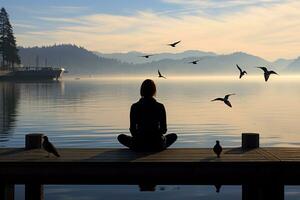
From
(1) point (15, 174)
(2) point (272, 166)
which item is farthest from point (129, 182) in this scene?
(2) point (272, 166)

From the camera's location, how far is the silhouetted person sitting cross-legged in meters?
11.1

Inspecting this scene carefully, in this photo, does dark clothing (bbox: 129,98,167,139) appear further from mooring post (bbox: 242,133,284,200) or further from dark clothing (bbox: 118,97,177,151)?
mooring post (bbox: 242,133,284,200)

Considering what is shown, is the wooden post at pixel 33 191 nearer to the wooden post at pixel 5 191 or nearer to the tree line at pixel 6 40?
the wooden post at pixel 5 191

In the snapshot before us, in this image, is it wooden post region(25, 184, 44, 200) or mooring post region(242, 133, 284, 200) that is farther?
wooden post region(25, 184, 44, 200)

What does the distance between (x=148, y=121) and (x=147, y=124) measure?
76 millimetres

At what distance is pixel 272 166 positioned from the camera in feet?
32.3

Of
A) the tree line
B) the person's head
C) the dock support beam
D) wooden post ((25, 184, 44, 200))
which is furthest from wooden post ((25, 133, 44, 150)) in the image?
the tree line

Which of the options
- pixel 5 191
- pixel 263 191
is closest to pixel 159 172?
pixel 263 191

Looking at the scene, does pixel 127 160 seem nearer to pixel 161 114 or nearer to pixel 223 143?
pixel 161 114

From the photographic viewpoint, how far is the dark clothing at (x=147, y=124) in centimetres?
1119

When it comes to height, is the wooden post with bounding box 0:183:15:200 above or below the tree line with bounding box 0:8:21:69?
below

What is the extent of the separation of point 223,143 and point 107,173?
22.7 meters

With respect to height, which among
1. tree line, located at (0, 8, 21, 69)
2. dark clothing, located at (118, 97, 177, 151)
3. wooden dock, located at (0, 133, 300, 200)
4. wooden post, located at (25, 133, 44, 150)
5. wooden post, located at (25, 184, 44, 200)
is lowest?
wooden post, located at (25, 184, 44, 200)

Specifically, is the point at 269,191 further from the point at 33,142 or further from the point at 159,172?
the point at 33,142
